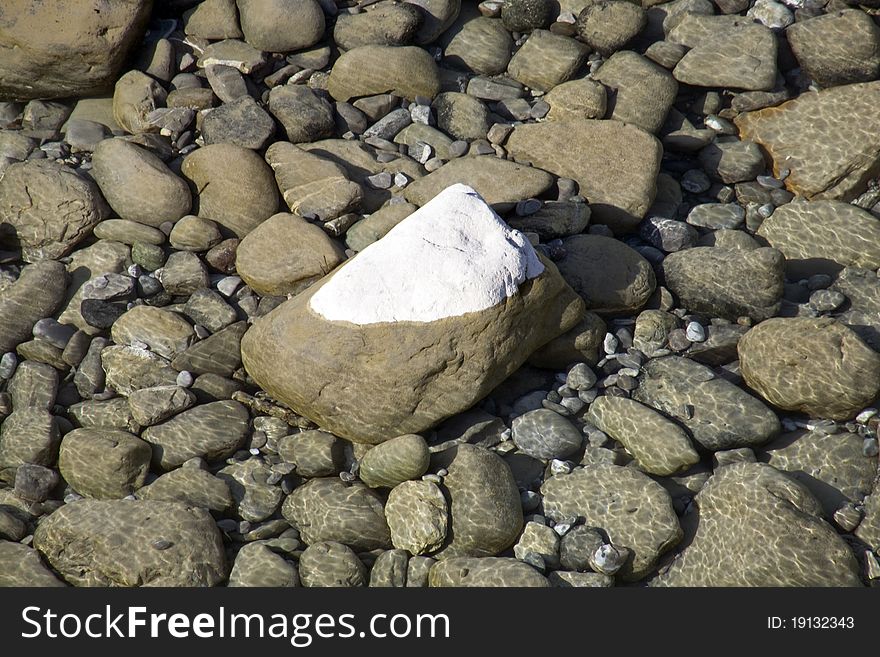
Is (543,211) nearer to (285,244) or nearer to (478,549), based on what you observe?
(285,244)

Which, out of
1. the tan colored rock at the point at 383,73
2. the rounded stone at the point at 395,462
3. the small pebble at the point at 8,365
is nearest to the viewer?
the rounded stone at the point at 395,462

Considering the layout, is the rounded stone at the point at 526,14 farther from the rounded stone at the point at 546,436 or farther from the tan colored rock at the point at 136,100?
the rounded stone at the point at 546,436

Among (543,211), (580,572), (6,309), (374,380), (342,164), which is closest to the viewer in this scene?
(580,572)

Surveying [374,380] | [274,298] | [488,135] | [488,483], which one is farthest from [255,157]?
[488,483]

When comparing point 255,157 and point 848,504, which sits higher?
point 255,157

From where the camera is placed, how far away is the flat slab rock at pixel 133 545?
3.94 m

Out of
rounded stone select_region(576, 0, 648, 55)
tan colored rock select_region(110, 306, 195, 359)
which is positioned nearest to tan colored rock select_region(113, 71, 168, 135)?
tan colored rock select_region(110, 306, 195, 359)

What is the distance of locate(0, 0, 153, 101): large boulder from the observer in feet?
19.0

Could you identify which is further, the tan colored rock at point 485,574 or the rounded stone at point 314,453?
the rounded stone at point 314,453

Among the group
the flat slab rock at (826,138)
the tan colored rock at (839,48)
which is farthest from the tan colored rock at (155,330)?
the tan colored rock at (839,48)

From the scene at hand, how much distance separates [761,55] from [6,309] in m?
5.11

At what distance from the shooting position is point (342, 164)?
564 centimetres

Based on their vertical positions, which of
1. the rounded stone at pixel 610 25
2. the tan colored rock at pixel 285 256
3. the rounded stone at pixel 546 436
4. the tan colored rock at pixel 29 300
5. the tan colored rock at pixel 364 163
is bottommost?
the rounded stone at pixel 546 436

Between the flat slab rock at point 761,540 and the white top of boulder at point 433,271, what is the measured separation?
56.8 inches
